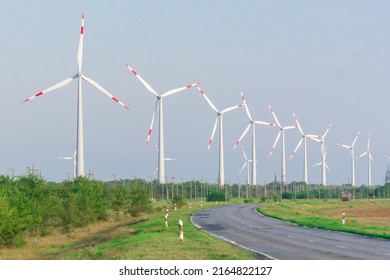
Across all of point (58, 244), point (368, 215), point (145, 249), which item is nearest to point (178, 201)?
point (368, 215)

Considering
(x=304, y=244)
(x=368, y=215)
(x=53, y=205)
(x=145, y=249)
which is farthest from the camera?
(x=368, y=215)

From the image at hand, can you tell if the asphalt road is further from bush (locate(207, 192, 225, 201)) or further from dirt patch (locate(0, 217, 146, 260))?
bush (locate(207, 192, 225, 201))

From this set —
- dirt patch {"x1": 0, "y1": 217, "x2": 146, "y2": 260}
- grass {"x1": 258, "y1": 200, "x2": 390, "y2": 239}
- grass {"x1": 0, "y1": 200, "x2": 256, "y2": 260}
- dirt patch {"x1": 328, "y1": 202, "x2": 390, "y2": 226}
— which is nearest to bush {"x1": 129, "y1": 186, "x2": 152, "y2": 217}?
grass {"x1": 258, "y1": 200, "x2": 390, "y2": 239}

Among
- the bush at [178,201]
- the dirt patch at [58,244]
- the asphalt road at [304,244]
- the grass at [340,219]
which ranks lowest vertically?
the dirt patch at [58,244]

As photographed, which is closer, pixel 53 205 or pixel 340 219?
pixel 53 205

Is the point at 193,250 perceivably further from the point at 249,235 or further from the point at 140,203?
the point at 140,203

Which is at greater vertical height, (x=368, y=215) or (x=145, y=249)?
(x=145, y=249)

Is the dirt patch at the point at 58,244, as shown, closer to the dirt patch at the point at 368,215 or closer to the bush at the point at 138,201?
the bush at the point at 138,201

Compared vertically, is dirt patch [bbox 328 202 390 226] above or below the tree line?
below

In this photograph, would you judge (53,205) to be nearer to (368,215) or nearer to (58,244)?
(58,244)

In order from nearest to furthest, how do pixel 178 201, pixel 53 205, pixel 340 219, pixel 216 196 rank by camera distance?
pixel 53 205 → pixel 340 219 → pixel 178 201 → pixel 216 196

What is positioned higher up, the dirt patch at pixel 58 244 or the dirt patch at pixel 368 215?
the dirt patch at pixel 368 215

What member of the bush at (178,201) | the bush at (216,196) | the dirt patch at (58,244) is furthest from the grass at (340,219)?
the bush at (216,196)

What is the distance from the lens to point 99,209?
301 feet
